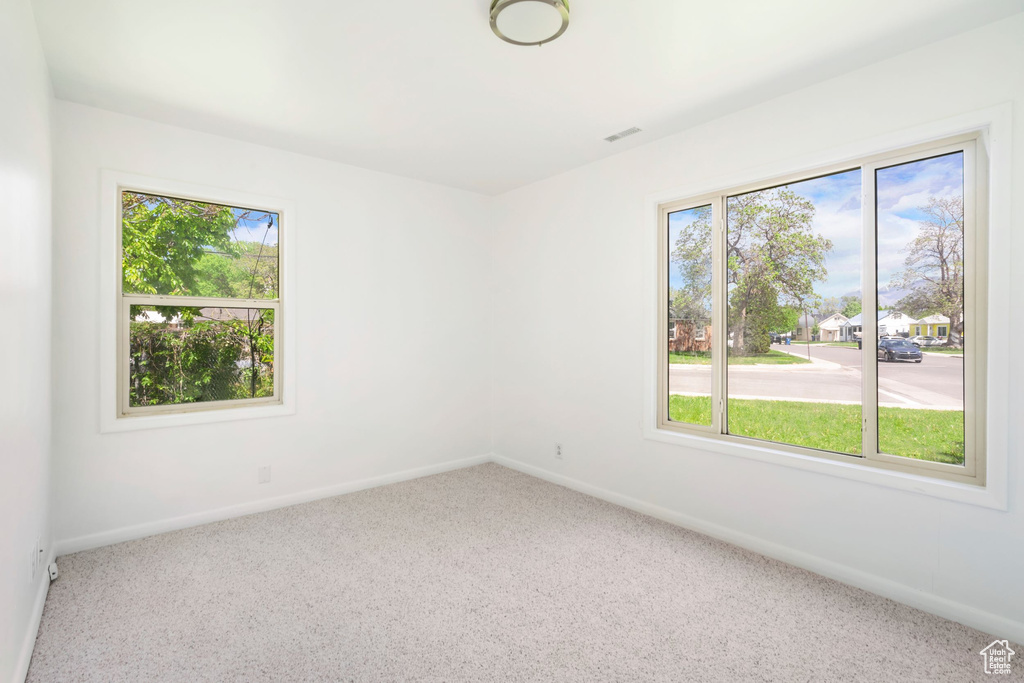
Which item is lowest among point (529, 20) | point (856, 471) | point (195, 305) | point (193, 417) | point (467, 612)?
point (467, 612)

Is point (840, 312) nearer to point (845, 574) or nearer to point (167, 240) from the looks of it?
point (845, 574)

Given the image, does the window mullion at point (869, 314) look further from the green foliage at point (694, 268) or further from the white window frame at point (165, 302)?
the white window frame at point (165, 302)

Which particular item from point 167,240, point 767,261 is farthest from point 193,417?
point 767,261

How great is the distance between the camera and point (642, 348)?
3.55 metres

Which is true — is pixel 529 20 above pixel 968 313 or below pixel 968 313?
above

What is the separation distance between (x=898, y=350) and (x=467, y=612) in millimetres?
2535

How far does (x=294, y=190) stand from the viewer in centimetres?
373

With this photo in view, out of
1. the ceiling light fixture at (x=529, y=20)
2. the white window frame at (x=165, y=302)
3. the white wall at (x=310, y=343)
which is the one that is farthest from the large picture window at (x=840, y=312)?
the white window frame at (x=165, y=302)

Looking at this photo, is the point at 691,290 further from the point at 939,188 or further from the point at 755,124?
the point at 939,188

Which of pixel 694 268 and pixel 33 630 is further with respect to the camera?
pixel 694 268

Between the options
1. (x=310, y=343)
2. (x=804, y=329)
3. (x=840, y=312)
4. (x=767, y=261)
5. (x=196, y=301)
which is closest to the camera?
(x=840, y=312)

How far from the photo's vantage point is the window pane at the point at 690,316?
333 centimetres

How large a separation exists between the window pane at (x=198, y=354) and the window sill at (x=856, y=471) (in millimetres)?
2998

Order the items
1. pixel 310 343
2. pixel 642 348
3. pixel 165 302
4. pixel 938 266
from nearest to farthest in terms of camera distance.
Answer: pixel 938 266 → pixel 165 302 → pixel 642 348 → pixel 310 343
